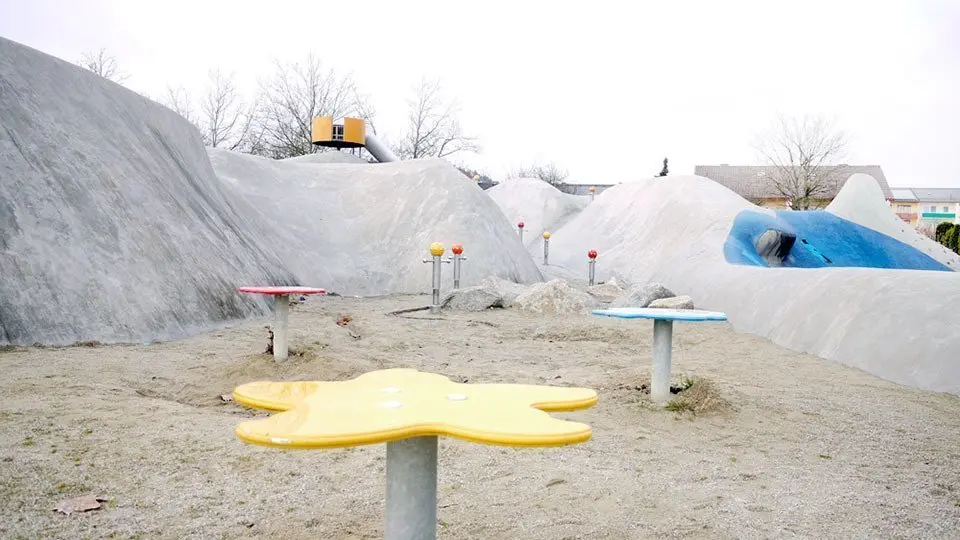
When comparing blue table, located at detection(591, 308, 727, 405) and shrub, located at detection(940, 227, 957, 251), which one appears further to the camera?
shrub, located at detection(940, 227, 957, 251)

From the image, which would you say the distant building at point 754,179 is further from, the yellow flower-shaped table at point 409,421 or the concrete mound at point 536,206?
the yellow flower-shaped table at point 409,421

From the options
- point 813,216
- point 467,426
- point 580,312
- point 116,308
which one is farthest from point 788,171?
point 467,426

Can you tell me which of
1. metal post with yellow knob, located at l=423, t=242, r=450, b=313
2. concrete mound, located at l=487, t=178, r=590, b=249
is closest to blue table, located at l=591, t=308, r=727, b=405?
metal post with yellow knob, located at l=423, t=242, r=450, b=313

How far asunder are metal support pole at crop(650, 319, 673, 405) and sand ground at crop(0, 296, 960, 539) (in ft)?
0.46

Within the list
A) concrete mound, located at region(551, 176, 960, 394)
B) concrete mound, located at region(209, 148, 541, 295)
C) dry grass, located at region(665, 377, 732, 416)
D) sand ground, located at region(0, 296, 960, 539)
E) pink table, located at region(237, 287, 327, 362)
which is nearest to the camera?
sand ground, located at region(0, 296, 960, 539)

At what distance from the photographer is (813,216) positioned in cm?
1681

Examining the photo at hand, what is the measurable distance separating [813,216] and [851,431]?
1359cm

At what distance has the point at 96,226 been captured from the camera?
23.5 feet

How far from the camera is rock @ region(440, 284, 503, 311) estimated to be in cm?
1137

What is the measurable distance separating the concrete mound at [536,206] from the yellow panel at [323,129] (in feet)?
23.1

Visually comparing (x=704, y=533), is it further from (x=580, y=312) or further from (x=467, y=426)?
(x=580, y=312)

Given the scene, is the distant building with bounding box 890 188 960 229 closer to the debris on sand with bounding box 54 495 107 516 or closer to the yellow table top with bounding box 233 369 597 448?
the yellow table top with bounding box 233 369 597 448

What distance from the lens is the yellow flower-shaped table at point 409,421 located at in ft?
6.16

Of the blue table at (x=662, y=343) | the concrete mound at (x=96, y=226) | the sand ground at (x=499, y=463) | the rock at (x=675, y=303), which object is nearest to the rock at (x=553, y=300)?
the rock at (x=675, y=303)
